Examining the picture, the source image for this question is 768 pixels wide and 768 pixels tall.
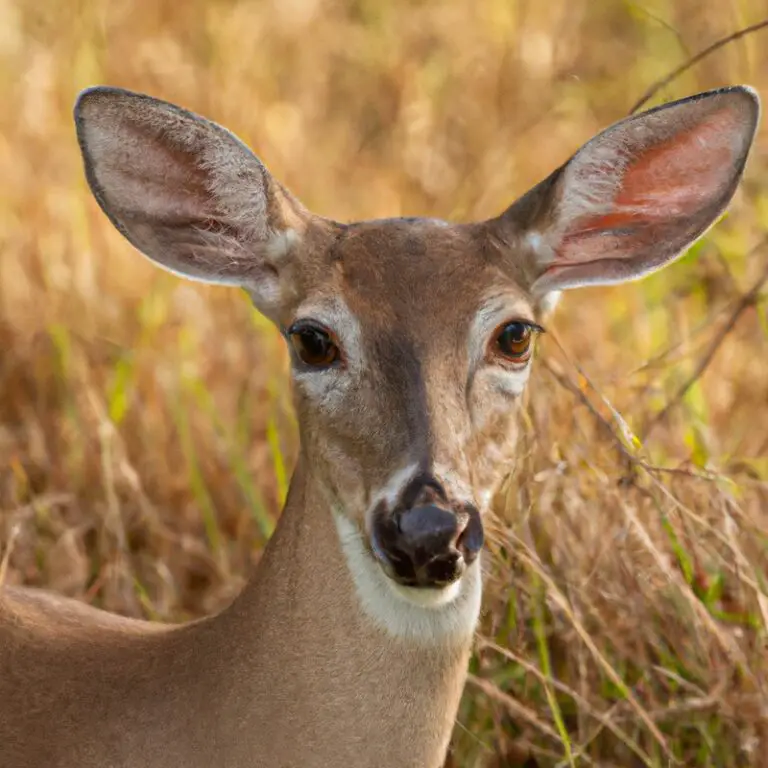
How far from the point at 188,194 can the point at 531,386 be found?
1.30 meters

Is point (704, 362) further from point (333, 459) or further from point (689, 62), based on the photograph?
point (333, 459)

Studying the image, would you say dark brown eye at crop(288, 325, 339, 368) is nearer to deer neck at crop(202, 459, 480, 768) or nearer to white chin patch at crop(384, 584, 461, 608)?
deer neck at crop(202, 459, 480, 768)

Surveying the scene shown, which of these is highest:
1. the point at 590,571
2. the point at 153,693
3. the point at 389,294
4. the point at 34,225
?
the point at 34,225

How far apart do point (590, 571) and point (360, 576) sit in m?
1.11

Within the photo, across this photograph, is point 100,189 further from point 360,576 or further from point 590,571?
point 590,571

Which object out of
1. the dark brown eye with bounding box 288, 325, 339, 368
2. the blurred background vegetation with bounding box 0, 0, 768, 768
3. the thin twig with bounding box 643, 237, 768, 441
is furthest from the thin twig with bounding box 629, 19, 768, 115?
the dark brown eye with bounding box 288, 325, 339, 368

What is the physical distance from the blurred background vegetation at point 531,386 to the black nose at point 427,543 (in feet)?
2.89

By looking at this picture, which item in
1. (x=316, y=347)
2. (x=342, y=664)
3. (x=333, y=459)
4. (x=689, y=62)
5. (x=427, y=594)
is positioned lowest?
(x=342, y=664)

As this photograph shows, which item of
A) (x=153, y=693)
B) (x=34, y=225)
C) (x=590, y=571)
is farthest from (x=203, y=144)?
(x=34, y=225)

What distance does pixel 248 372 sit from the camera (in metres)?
5.83

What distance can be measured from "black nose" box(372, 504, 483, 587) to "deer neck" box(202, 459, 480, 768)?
0.29 m

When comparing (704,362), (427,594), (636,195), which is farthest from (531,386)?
→ (427,594)

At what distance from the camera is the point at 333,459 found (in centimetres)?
348

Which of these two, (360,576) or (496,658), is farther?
(496,658)
